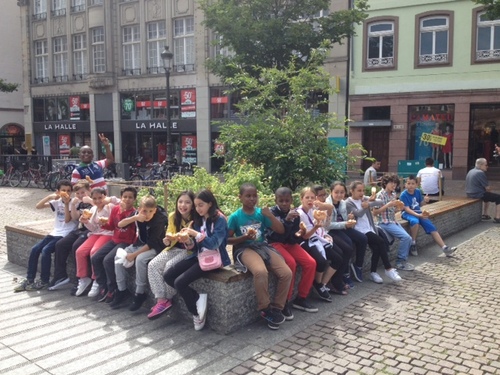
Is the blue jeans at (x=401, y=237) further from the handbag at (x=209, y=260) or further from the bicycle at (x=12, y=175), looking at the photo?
the bicycle at (x=12, y=175)

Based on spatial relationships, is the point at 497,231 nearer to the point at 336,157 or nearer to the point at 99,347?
the point at 336,157

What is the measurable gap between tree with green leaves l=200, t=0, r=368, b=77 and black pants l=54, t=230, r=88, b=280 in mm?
9579

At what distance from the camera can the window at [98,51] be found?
32.2 metres

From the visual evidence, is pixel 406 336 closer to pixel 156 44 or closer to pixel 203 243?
pixel 203 243

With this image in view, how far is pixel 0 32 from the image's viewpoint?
38.5 meters

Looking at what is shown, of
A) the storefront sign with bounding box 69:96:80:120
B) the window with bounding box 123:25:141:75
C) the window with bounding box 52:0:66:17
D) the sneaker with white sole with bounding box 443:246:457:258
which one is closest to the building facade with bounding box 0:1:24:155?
the window with bounding box 52:0:66:17

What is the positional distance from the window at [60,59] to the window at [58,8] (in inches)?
63.5

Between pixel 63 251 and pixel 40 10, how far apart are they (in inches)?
1331

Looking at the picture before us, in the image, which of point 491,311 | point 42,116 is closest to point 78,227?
point 491,311

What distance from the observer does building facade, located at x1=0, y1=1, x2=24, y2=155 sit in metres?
38.7

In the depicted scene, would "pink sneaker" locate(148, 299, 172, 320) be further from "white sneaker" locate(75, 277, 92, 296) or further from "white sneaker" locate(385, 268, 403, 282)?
"white sneaker" locate(385, 268, 403, 282)

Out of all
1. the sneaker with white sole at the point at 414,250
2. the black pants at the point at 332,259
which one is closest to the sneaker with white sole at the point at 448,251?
the sneaker with white sole at the point at 414,250

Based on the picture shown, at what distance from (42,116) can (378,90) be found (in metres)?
24.5

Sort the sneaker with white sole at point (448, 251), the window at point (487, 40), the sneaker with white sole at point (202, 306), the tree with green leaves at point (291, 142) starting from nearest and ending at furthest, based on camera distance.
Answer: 1. the sneaker with white sole at point (202, 306)
2. the sneaker with white sole at point (448, 251)
3. the tree with green leaves at point (291, 142)
4. the window at point (487, 40)
